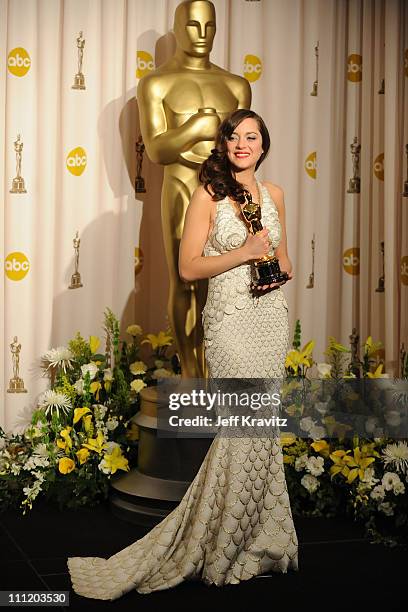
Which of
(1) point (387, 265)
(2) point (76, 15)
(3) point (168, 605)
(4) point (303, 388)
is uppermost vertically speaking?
(2) point (76, 15)

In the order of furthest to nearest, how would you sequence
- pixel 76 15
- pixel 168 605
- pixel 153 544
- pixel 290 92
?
pixel 290 92 → pixel 76 15 → pixel 153 544 → pixel 168 605

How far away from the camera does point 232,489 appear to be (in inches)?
120

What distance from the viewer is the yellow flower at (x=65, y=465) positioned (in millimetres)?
4102

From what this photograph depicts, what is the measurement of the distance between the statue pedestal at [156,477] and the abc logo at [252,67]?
192 cm

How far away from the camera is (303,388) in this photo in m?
4.41

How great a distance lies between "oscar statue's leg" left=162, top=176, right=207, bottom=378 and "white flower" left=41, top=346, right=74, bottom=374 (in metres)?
0.64

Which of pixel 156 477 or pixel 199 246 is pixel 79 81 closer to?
pixel 199 246

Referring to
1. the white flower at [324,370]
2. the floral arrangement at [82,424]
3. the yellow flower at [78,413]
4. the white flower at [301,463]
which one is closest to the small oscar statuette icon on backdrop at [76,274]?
the floral arrangement at [82,424]

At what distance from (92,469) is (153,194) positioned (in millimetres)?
1463

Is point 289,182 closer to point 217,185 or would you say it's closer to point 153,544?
point 217,185

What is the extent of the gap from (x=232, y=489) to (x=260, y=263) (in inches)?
30.3

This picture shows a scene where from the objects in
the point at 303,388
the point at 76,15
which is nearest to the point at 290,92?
the point at 76,15

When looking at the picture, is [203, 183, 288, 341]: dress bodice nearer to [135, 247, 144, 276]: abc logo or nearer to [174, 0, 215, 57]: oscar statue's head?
[174, 0, 215, 57]: oscar statue's head

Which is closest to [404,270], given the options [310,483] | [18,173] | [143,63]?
[310,483]
